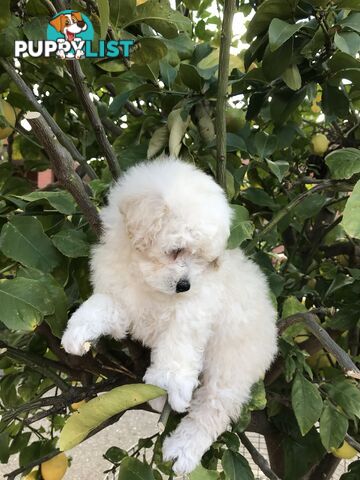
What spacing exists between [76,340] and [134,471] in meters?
0.15

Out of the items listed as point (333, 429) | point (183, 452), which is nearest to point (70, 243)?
point (183, 452)

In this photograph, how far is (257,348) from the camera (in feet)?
1.78

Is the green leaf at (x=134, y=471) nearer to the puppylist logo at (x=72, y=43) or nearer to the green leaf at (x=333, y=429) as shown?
the green leaf at (x=333, y=429)

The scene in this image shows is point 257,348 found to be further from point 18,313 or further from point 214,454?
point 18,313

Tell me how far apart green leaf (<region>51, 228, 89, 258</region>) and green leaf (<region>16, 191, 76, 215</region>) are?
0.02m

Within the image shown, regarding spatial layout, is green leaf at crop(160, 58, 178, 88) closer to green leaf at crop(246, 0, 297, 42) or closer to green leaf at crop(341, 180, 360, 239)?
green leaf at crop(246, 0, 297, 42)

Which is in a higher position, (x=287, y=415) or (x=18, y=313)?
(x=18, y=313)

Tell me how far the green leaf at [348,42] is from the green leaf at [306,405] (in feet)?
1.24

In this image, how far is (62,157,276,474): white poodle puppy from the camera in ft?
1.55

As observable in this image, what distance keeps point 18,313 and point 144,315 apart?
14 centimetres

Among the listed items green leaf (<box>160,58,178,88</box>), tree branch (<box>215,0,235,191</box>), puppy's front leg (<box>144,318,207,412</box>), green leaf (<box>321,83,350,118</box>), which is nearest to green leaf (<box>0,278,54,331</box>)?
puppy's front leg (<box>144,318,207,412</box>)

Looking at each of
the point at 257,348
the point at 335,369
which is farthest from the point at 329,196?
the point at 257,348

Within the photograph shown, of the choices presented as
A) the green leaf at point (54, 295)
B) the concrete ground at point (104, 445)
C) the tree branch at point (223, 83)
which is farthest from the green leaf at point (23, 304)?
the concrete ground at point (104, 445)

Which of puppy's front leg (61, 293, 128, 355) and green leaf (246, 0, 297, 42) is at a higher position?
green leaf (246, 0, 297, 42)
